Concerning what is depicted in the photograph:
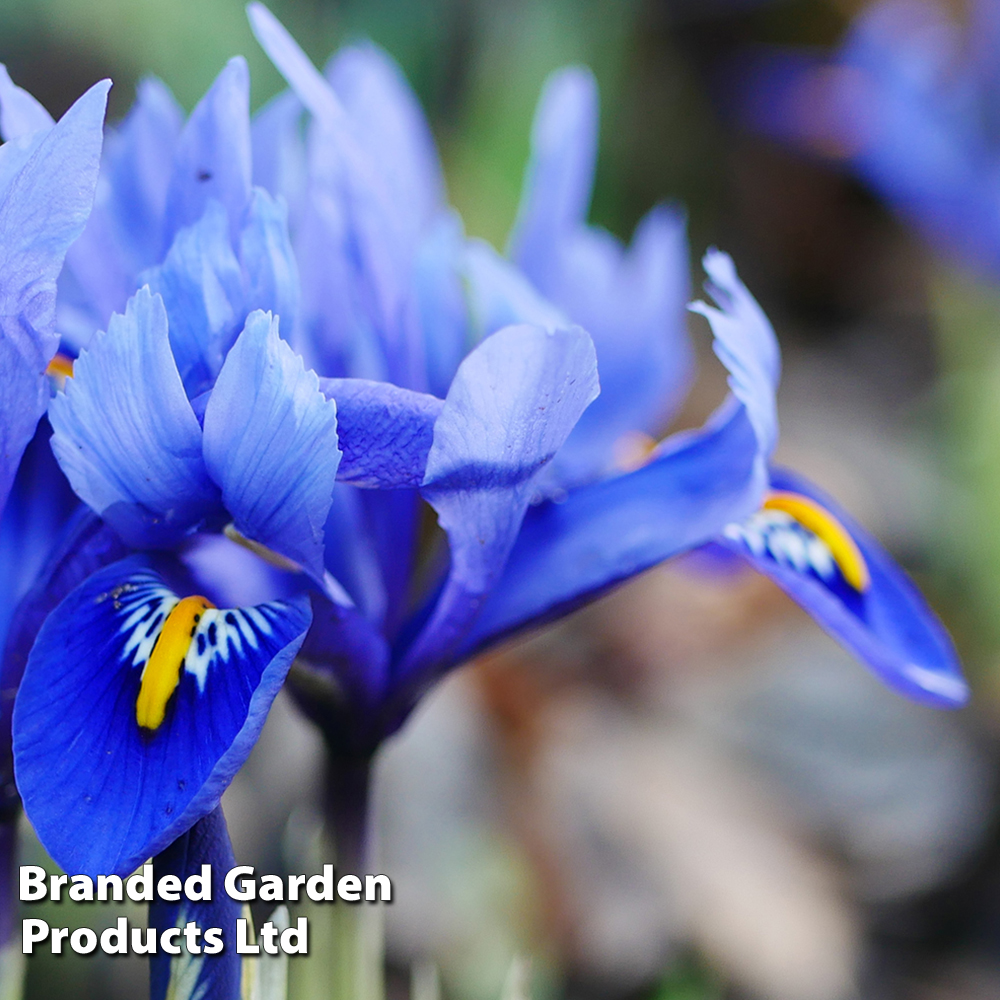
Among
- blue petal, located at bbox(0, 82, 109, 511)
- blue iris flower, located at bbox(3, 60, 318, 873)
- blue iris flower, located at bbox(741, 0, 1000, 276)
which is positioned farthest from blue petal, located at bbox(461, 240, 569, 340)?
blue iris flower, located at bbox(741, 0, 1000, 276)

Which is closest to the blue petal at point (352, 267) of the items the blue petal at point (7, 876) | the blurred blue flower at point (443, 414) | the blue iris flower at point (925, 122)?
the blurred blue flower at point (443, 414)

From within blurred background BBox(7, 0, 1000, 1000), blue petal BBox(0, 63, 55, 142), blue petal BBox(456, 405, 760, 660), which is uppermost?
blue petal BBox(0, 63, 55, 142)

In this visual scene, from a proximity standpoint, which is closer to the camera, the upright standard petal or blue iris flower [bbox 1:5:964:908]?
blue iris flower [bbox 1:5:964:908]

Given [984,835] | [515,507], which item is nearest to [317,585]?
[515,507]

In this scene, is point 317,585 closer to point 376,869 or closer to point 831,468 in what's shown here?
point 376,869

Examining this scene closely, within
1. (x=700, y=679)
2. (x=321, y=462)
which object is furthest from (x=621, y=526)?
(x=700, y=679)

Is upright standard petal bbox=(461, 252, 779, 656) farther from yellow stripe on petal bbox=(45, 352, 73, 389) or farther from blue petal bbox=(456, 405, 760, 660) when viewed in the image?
yellow stripe on petal bbox=(45, 352, 73, 389)
